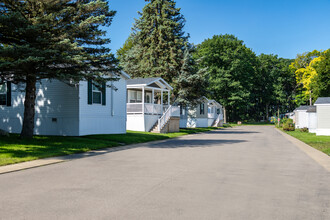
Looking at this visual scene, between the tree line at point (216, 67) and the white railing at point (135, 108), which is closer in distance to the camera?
the white railing at point (135, 108)

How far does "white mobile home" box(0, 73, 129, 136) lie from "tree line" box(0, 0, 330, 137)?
3.61 ft

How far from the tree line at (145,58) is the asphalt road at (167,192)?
249 inches

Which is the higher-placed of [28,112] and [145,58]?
[145,58]

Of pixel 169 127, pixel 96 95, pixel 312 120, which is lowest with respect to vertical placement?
pixel 169 127

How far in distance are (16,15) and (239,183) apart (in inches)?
429

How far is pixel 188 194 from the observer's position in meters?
5.97

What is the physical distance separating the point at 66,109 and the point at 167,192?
14.9 m

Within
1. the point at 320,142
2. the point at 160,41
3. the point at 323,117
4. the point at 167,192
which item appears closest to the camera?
the point at 167,192

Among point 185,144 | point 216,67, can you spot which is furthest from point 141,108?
point 216,67

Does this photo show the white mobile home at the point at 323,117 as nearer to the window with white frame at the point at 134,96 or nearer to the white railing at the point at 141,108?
the white railing at the point at 141,108

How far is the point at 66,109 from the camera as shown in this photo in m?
19.5

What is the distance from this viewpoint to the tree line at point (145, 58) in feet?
44.3

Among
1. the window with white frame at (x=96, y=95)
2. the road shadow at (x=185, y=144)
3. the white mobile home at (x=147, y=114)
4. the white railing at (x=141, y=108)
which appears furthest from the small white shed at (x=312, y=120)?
the window with white frame at (x=96, y=95)

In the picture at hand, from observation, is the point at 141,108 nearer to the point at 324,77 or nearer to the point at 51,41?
the point at 51,41
